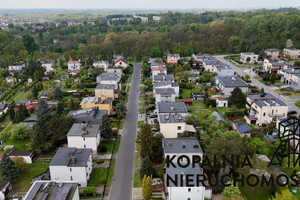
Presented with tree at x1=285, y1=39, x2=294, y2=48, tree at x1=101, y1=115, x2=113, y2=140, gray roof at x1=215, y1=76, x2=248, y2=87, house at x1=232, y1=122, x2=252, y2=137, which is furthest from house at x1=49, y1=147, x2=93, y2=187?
tree at x1=285, y1=39, x2=294, y2=48

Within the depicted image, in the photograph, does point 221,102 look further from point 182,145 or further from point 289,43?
point 289,43

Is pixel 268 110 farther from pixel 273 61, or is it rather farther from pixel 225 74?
pixel 273 61

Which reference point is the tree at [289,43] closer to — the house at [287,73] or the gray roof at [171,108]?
the house at [287,73]

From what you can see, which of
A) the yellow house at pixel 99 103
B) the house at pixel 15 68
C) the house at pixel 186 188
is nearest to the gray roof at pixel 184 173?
the house at pixel 186 188

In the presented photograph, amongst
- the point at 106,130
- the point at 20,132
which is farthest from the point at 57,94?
the point at 106,130

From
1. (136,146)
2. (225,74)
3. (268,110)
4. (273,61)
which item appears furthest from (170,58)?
(136,146)
